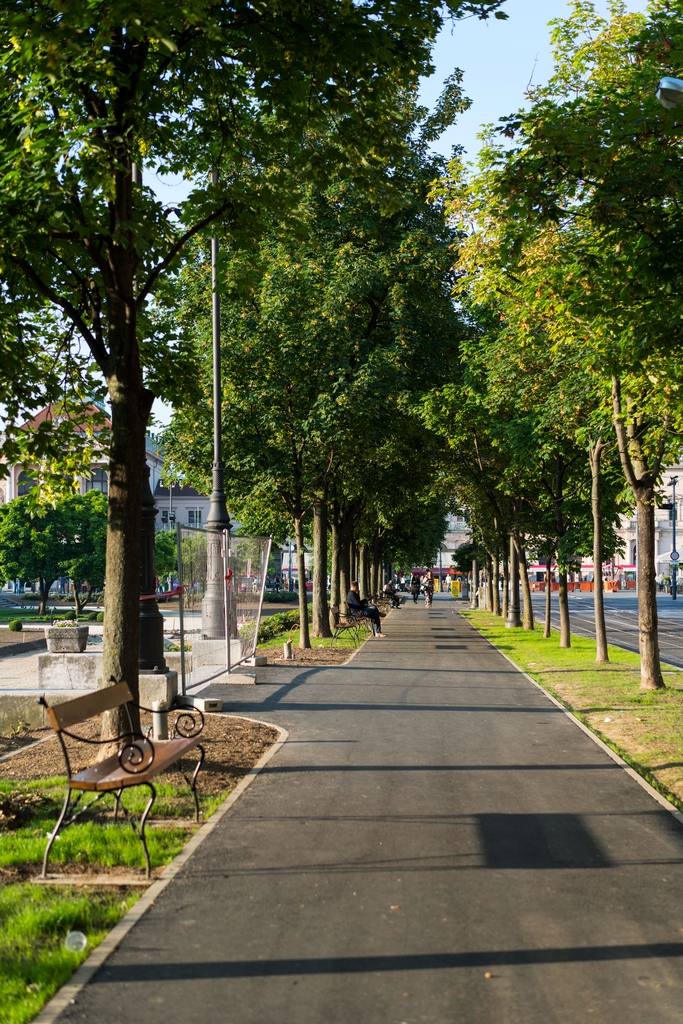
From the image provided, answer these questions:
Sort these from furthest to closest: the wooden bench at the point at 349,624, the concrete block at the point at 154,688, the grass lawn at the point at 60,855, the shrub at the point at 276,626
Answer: the shrub at the point at 276,626 → the wooden bench at the point at 349,624 → the concrete block at the point at 154,688 → the grass lawn at the point at 60,855

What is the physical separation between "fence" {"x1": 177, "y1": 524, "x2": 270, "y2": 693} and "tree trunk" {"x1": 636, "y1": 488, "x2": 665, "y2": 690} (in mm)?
6291

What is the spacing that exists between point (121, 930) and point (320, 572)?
23.2m

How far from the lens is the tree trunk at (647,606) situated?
16281 mm

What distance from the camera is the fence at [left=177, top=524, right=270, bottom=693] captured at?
46.8 feet

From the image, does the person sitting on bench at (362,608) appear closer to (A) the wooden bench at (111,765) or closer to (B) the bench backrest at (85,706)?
(A) the wooden bench at (111,765)

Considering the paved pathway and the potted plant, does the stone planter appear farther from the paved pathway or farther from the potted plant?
the paved pathway

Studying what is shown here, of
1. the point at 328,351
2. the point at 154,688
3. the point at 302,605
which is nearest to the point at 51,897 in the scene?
the point at 154,688

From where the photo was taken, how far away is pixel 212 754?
10305mm

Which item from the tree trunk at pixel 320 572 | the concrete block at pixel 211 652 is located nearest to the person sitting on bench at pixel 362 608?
the tree trunk at pixel 320 572

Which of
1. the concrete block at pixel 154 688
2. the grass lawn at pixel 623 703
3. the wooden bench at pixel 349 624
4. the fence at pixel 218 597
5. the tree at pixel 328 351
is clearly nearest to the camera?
the grass lawn at pixel 623 703

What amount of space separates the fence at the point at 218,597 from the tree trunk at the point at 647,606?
248 inches

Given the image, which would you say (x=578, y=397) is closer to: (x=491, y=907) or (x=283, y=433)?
(x=283, y=433)

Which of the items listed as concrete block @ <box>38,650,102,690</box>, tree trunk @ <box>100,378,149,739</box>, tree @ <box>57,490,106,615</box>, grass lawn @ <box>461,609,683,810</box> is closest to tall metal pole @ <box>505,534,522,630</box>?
grass lawn @ <box>461,609,683,810</box>

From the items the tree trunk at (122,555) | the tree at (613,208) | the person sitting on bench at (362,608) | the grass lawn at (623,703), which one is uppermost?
the tree at (613,208)
